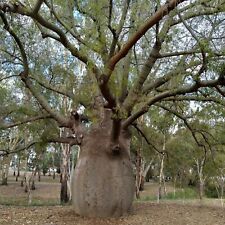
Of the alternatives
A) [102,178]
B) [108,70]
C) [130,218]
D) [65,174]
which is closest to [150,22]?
[108,70]

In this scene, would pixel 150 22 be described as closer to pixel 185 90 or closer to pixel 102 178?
pixel 185 90

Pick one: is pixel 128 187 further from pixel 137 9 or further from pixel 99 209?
Result: pixel 137 9

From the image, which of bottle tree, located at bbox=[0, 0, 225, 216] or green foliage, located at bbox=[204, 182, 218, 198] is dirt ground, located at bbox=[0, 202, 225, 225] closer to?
bottle tree, located at bbox=[0, 0, 225, 216]

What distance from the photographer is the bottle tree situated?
7.16 metres

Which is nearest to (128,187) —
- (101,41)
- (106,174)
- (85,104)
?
(106,174)

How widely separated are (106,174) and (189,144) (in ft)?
34.9

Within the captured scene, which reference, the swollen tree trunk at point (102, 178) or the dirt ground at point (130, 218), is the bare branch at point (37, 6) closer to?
the swollen tree trunk at point (102, 178)

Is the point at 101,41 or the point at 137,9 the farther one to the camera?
the point at 137,9

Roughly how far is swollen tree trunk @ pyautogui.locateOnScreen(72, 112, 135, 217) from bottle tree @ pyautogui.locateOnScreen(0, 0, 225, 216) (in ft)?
0.07

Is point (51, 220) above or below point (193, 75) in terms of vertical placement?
below

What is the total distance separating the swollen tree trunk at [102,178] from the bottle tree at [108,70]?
22mm

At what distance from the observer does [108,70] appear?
7305mm

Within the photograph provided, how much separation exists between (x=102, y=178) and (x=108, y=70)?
273 cm

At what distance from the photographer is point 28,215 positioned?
29.3 feet
